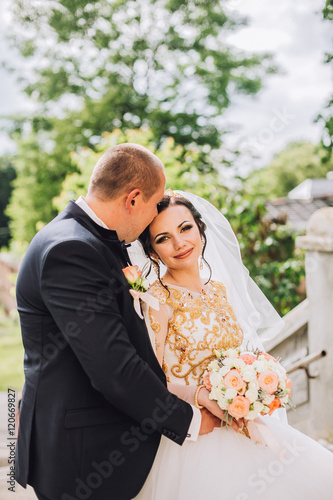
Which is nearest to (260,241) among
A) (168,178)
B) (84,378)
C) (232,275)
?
(168,178)

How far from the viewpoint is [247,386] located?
87.0 inches

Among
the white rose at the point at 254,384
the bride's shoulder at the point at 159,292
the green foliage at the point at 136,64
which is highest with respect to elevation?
the green foliage at the point at 136,64

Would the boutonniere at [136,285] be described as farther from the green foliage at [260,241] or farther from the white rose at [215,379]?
the green foliage at [260,241]

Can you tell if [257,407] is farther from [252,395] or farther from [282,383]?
[282,383]

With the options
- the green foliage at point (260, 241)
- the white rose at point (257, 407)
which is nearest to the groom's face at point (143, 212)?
the white rose at point (257, 407)

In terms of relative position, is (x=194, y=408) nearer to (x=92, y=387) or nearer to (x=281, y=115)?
(x=92, y=387)

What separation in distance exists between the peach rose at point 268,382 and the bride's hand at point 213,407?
0.19m

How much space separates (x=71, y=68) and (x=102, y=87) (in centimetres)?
132

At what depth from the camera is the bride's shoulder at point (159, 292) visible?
2.63 meters

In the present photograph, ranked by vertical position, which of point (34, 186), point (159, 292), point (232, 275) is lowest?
point (34, 186)

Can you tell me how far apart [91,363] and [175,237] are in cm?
106

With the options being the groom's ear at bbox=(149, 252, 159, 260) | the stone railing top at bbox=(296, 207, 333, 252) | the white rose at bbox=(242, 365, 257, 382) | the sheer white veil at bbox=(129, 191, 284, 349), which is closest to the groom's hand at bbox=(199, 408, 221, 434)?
the white rose at bbox=(242, 365, 257, 382)

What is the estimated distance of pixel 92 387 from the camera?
1.94 metres

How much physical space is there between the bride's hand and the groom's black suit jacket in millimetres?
250
